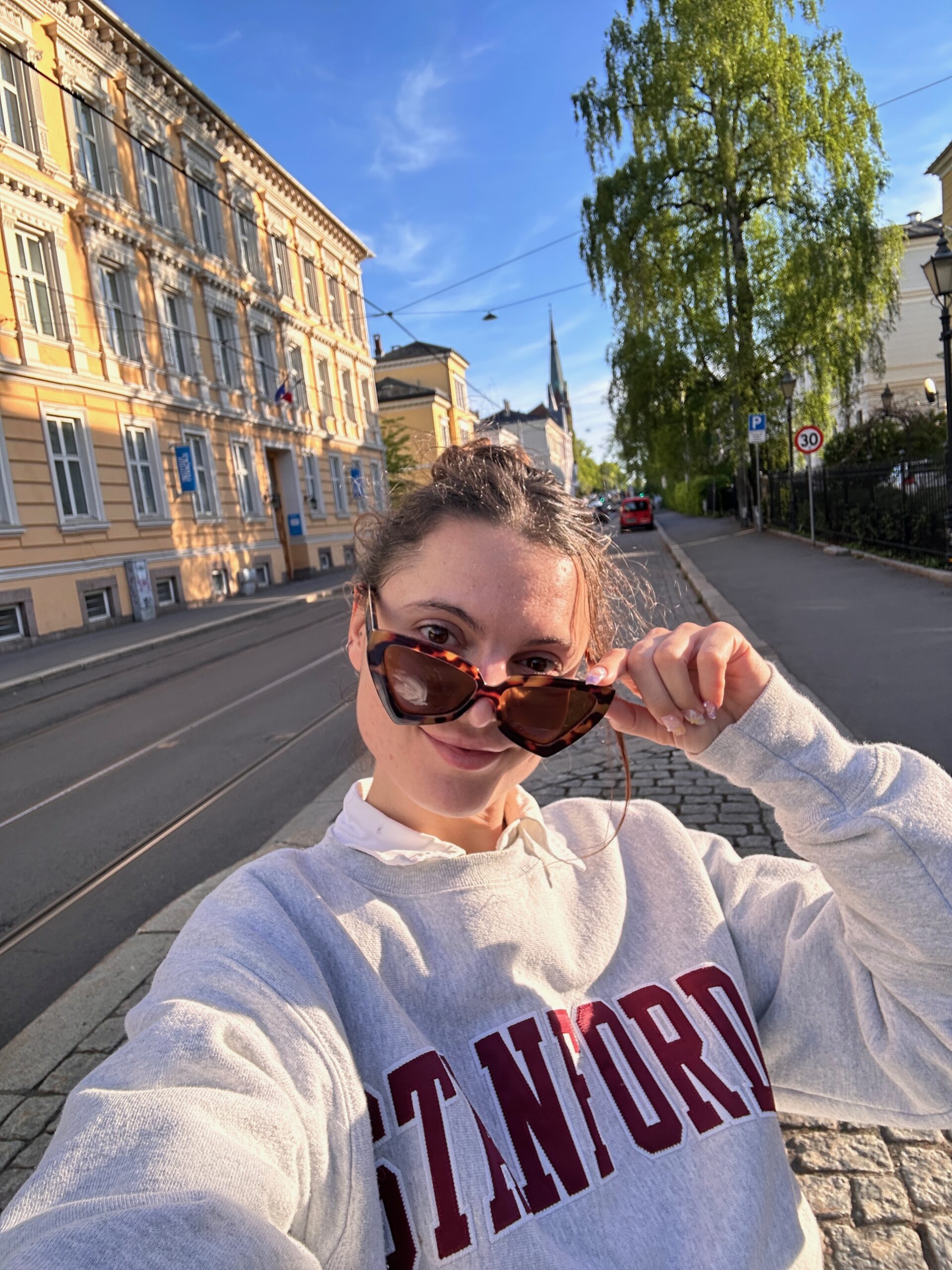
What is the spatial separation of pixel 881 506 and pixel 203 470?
16.4 m

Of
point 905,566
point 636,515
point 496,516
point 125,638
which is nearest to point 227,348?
point 125,638

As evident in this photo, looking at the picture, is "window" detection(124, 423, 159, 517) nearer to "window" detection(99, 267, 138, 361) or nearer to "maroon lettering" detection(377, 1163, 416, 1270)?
"window" detection(99, 267, 138, 361)

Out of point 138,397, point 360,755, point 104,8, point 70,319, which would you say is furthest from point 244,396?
point 360,755

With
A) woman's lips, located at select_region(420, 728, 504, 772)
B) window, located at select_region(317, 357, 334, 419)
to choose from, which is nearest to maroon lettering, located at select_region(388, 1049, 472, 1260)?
woman's lips, located at select_region(420, 728, 504, 772)

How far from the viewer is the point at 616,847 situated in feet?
5.06

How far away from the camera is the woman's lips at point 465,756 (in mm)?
1361

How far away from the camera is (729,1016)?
130 centimetres

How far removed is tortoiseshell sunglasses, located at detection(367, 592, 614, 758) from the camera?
4.24 ft

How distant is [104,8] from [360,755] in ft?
72.3

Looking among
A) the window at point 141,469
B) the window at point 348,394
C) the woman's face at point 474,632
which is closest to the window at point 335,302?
the window at point 348,394

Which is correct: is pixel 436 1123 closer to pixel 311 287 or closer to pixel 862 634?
pixel 862 634

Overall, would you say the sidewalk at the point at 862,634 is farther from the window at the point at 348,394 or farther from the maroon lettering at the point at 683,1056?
the window at the point at 348,394

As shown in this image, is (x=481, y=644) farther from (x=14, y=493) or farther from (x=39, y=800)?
(x=14, y=493)

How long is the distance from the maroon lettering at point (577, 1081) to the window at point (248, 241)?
89.2 feet
